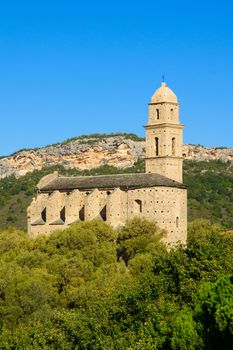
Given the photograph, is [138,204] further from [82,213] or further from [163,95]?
[163,95]

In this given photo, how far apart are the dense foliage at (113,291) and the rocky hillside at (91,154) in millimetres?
46946

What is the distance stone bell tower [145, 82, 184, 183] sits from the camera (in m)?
84.4

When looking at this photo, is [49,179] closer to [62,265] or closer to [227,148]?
[62,265]

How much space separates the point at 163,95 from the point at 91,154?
156 ft

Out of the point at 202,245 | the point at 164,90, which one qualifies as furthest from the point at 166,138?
the point at 202,245

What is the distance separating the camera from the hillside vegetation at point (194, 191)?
365 feet

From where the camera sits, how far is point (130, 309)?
163 ft

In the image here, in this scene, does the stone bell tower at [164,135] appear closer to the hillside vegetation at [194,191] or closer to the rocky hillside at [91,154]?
the hillside vegetation at [194,191]

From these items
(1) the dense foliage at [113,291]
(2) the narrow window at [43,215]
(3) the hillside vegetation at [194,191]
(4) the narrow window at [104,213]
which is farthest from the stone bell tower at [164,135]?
(3) the hillside vegetation at [194,191]

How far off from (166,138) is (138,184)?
5187mm

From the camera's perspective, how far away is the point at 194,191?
118m

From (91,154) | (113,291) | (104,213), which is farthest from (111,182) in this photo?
(91,154)

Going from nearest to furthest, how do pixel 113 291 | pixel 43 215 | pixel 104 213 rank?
pixel 113 291
pixel 104 213
pixel 43 215

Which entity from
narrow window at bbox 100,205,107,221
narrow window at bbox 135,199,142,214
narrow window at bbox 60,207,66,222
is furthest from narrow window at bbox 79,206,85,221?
narrow window at bbox 135,199,142,214
